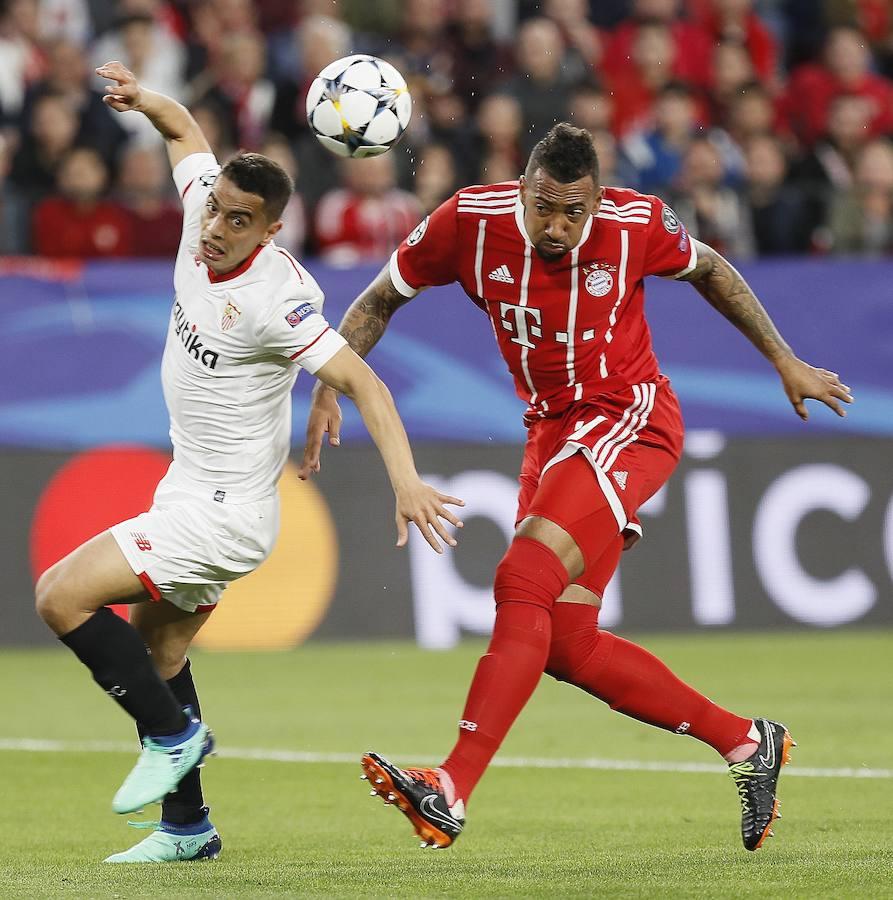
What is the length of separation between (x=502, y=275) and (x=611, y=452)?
0.68 meters

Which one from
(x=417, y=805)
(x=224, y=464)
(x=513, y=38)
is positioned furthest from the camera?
(x=513, y=38)

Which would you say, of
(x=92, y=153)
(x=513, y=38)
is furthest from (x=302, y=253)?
(x=513, y=38)

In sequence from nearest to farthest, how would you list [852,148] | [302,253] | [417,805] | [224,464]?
[417,805], [224,464], [302,253], [852,148]

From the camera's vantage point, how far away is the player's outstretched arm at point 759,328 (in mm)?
6180

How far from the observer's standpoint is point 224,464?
19.2 feet

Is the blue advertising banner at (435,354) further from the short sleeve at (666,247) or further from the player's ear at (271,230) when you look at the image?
the player's ear at (271,230)

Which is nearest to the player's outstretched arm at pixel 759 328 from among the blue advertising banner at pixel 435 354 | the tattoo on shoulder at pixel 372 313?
the tattoo on shoulder at pixel 372 313

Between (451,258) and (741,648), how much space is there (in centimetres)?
642

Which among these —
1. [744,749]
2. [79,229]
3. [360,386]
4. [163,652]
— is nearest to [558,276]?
[360,386]

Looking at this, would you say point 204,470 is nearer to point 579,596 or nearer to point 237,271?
point 237,271

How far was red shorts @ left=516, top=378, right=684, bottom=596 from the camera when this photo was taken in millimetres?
5867

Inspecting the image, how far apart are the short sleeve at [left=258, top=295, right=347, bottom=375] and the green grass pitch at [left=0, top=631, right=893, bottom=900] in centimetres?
155

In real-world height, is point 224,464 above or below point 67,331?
above

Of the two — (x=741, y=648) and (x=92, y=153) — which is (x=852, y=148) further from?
(x=92, y=153)
